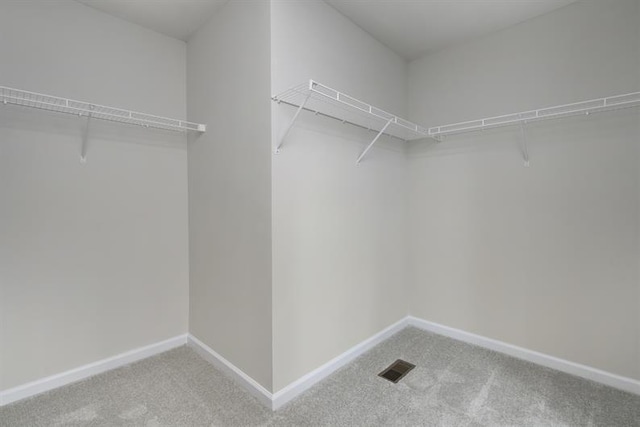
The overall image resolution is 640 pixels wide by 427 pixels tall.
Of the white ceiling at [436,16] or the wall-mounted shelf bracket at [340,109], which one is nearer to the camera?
the wall-mounted shelf bracket at [340,109]

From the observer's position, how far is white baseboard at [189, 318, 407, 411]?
183 cm

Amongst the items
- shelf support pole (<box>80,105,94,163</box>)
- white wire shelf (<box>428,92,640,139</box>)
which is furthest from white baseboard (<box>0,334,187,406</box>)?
white wire shelf (<box>428,92,640,139</box>)

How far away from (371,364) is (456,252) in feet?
3.97

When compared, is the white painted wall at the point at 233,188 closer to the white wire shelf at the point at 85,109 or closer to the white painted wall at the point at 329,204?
the white painted wall at the point at 329,204

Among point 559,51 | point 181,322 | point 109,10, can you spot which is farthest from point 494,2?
point 181,322

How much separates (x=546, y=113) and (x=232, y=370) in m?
2.88

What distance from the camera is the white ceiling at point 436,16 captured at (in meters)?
2.08

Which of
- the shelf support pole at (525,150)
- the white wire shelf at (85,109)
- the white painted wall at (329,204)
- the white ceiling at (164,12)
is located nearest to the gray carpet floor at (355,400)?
the white painted wall at (329,204)

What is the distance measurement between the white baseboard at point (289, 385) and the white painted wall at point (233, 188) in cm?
5

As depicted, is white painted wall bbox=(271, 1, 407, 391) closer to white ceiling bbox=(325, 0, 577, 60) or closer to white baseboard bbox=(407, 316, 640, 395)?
white ceiling bbox=(325, 0, 577, 60)

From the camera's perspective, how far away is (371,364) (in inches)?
89.7

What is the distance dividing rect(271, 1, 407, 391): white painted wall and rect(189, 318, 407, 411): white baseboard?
49mm

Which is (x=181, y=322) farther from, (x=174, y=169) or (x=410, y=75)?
(x=410, y=75)

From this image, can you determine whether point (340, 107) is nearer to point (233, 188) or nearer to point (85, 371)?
point (233, 188)
